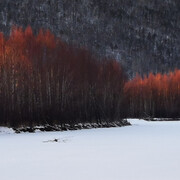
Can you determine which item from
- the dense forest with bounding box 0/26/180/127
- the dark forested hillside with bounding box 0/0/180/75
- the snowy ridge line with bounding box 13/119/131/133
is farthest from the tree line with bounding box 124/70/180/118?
the dark forested hillside with bounding box 0/0/180/75

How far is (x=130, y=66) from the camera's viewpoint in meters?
144

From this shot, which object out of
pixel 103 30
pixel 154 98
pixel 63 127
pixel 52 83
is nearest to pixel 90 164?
pixel 63 127

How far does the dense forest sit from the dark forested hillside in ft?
321

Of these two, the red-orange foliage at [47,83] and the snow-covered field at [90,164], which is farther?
the red-orange foliage at [47,83]

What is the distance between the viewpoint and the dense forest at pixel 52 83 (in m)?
28.2

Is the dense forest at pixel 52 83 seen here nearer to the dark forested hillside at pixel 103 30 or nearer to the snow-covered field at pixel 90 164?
the snow-covered field at pixel 90 164

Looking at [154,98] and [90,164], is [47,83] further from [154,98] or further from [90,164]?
[154,98]

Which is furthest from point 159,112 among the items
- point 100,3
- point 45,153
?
point 100,3

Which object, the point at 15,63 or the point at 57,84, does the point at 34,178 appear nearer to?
the point at 15,63

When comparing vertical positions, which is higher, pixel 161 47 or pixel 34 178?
pixel 161 47

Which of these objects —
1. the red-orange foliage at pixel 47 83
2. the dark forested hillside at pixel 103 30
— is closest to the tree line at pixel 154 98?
the red-orange foliage at pixel 47 83

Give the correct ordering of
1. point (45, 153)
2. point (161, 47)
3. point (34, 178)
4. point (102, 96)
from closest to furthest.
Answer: point (34, 178) → point (45, 153) → point (102, 96) → point (161, 47)

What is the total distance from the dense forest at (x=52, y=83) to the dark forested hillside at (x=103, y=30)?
321 ft

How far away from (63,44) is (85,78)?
12.0 feet
